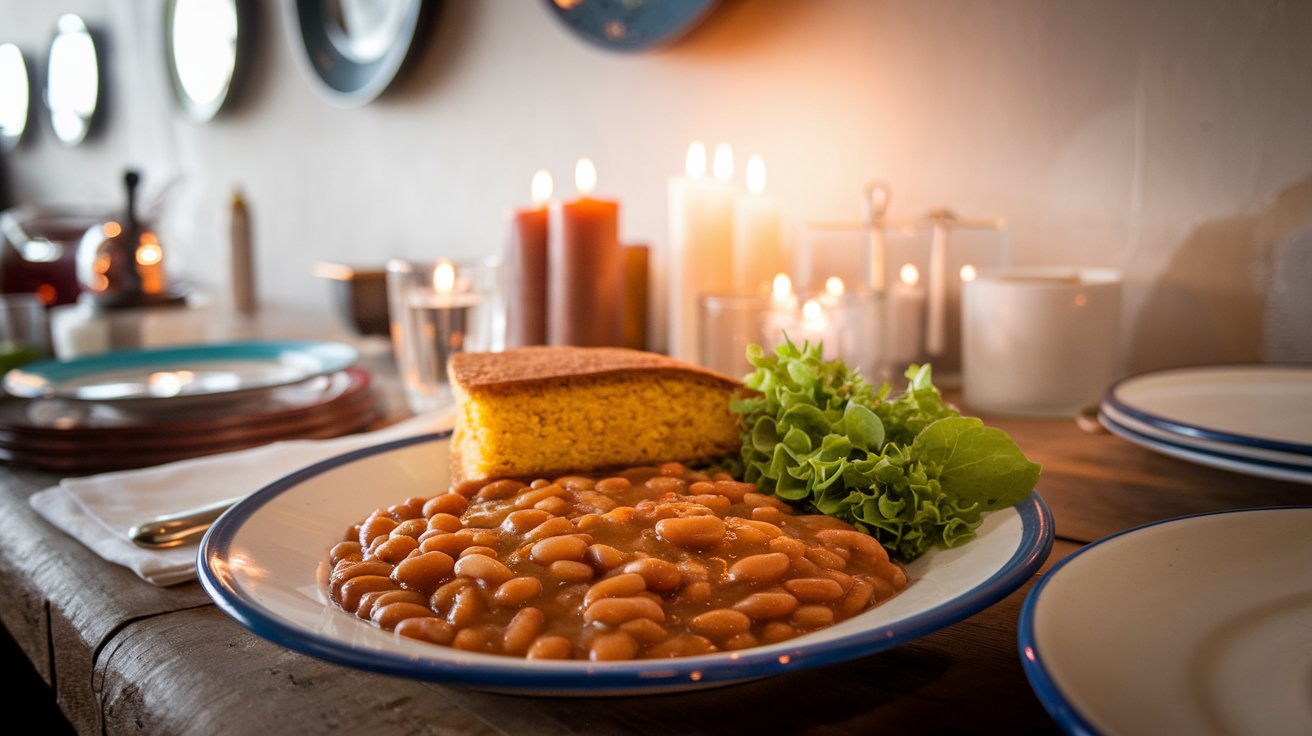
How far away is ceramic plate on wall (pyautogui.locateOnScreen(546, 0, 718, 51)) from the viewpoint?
2164 mm

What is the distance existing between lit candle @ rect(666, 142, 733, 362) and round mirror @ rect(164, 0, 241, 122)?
9.95 ft

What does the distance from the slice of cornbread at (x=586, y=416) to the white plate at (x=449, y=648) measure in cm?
13

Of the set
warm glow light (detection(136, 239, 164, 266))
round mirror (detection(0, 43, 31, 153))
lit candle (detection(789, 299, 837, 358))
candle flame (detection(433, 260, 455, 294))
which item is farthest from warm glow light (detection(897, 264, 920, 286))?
round mirror (detection(0, 43, 31, 153))

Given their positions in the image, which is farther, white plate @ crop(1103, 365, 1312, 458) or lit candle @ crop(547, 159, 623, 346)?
lit candle @ crop(547, 159, 623, 346)

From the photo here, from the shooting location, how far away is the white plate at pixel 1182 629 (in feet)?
1.87

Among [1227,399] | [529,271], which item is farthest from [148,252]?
[1227,399]

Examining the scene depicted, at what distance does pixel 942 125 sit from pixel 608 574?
136cm

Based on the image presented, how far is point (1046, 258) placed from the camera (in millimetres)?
1749

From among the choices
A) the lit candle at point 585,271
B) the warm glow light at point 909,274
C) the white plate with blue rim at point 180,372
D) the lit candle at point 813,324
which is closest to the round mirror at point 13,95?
the white plate with blue rim at point 180,372


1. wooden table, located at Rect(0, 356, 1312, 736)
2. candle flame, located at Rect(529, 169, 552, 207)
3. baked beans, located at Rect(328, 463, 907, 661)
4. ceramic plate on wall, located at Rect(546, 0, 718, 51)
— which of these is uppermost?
ceramic plate on wall, located at Rect(546, 0, 718, 51)

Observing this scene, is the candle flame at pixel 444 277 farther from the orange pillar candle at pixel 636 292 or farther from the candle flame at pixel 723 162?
the candle flame at pixel 723 162

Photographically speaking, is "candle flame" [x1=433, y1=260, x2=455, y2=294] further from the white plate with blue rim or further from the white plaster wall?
the white plaster wall

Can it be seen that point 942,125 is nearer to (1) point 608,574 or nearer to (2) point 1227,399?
(2) point 1227,399

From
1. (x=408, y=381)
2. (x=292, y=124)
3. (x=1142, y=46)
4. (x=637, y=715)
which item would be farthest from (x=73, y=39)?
(x=637, y=715)
